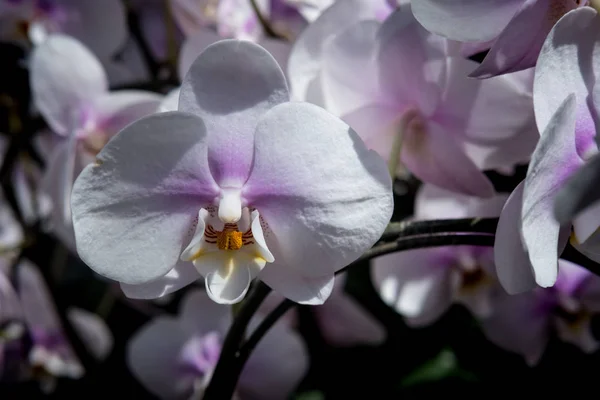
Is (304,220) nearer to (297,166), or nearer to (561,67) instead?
(297,166)

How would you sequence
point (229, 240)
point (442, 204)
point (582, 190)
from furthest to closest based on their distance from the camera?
point (442, 204) < point (229, 240) < point (582, 190)

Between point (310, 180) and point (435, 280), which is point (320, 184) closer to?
point (310, 180)

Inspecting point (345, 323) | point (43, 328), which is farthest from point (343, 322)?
point (43, 328)

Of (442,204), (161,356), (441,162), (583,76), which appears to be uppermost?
(583,76)

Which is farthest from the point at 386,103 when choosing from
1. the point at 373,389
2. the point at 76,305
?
the point at 76,305

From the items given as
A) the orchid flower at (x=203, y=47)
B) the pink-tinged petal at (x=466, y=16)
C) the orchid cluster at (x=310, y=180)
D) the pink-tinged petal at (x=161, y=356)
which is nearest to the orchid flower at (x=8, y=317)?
the orchid cluster at (x=310, y=180)

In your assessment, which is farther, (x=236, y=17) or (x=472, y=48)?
(x=236, y=17)
